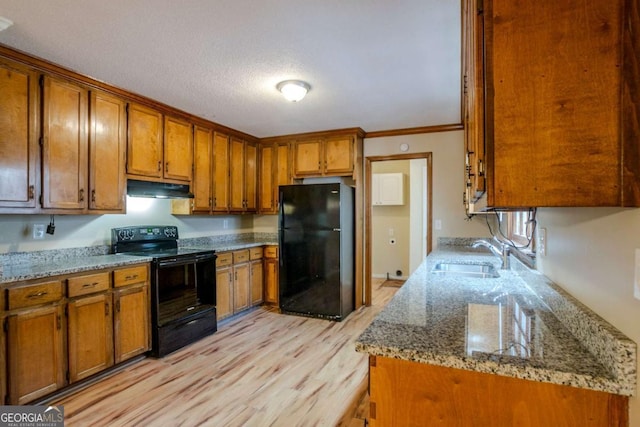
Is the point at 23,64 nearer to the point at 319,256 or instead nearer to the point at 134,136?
the point at 134,136

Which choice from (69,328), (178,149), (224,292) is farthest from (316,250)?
(69,328)

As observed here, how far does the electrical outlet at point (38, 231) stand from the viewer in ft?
8.02

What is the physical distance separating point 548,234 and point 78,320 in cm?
295

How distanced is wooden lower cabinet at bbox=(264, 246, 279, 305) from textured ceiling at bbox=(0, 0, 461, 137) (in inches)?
77.7

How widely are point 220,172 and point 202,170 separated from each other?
0.95 feet

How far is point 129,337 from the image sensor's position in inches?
100

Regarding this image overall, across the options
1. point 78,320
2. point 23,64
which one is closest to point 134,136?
point 23,64

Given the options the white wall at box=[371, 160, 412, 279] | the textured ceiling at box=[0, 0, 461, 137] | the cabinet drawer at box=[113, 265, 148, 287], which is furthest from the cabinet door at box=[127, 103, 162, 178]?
the white wall at box=[371, 160, 412, 279]

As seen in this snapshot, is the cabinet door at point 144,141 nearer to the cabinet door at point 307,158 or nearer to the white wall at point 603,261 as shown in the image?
the cabinet door at point 307,158

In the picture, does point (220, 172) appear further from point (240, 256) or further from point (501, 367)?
point (501, 367)

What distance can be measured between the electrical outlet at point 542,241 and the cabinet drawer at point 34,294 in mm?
2914

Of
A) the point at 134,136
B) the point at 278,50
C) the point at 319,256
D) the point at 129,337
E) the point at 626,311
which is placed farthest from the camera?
the point at 319,256

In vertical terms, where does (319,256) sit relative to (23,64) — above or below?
below

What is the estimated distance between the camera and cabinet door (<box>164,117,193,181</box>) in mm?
3217
